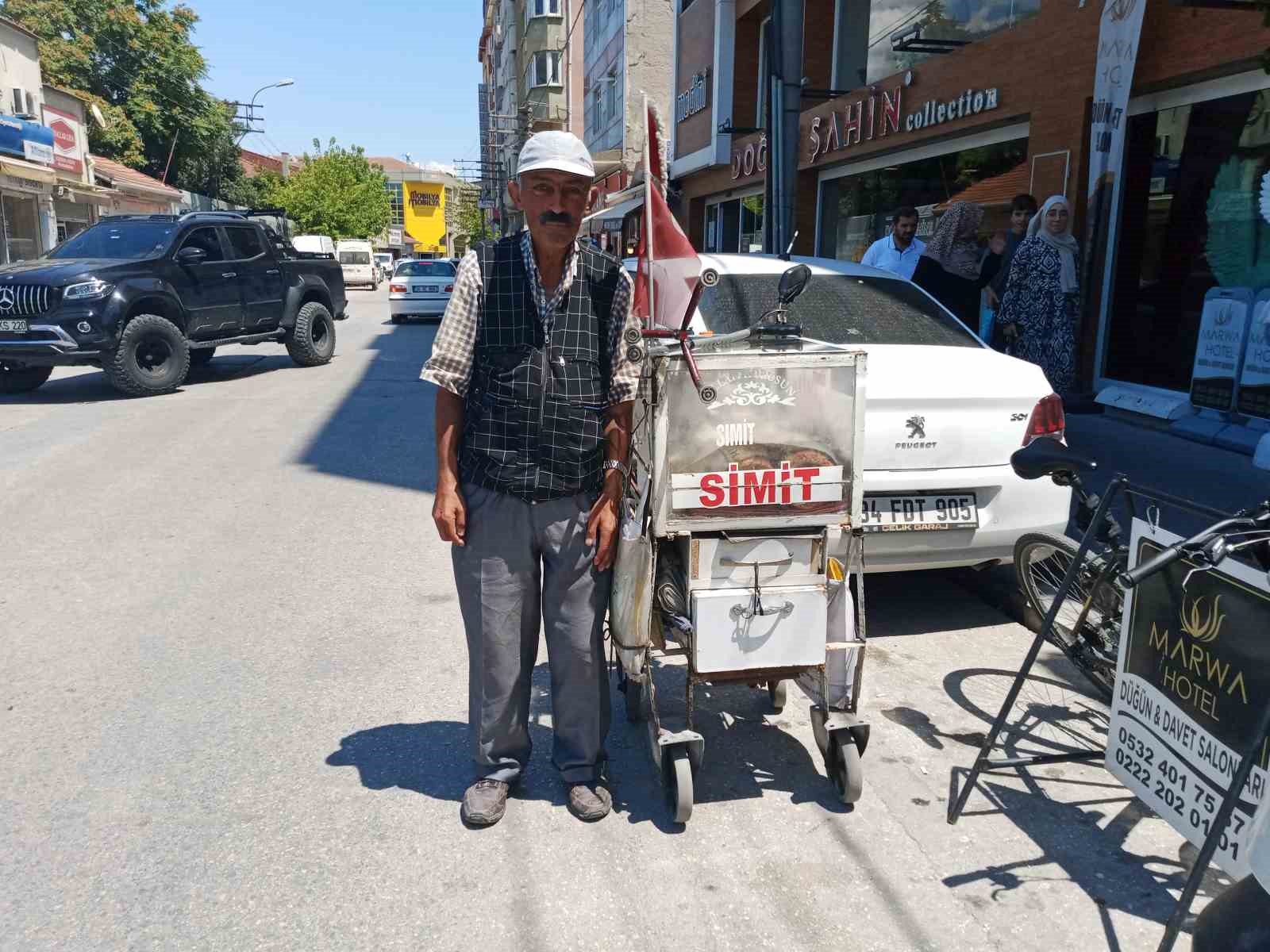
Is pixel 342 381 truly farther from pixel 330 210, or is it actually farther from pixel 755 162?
pixel 330 210

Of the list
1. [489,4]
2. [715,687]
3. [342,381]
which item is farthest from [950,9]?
[489,4]

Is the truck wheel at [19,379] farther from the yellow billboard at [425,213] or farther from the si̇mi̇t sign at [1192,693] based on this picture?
the yellow billboard at [425,213]

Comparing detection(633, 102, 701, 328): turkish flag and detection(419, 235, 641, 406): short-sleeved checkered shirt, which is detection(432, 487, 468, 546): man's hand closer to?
detection(419, 235, 641, 406): short-sleeved checkered shirt

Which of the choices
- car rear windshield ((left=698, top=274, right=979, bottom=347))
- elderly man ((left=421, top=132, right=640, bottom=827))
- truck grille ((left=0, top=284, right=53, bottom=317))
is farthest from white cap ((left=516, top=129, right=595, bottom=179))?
truck grille ((left=0, top=284, right=53, bottom=317))

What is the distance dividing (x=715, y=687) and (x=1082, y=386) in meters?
7.19

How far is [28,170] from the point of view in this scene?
24.5 metres

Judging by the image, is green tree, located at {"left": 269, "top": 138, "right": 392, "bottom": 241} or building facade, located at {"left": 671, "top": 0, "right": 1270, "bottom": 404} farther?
green tree, located at {"left": 269, "top": 138, "right": 392, "bottom": 241}

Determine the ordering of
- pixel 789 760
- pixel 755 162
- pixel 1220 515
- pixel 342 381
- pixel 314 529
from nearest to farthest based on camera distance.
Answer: pixel 1220 515 < pixel 789 760 < pixel 314 529 < pixel 342 381 < pixel 755 162

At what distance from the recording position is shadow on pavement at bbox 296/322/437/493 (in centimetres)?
779

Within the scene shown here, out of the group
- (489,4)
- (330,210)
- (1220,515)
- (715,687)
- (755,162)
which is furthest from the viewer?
(489,4)

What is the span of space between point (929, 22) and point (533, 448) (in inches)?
500

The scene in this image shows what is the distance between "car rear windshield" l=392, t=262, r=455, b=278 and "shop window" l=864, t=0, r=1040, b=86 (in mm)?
10919

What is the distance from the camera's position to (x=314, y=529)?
20.1 ft

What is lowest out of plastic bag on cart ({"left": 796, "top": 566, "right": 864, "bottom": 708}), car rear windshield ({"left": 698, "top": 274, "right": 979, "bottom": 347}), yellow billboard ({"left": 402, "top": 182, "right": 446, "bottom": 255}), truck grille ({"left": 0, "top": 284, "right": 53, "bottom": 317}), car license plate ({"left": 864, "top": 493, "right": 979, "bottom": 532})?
plastic bag on cart ({"left": 796, "top": 566, "right": 864, "bottom": 708})
